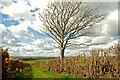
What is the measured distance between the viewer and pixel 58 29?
3806cm

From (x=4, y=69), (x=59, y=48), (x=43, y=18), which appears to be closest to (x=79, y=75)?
(x=4, y=69)

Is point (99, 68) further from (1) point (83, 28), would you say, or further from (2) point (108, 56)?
(1) point (83, 28)

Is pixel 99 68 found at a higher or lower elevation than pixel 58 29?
lower

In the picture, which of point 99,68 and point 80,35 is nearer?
point 99,68

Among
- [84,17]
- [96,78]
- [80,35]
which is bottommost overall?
[96,78]

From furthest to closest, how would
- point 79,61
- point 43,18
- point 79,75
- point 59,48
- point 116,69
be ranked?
point 43,18, point 59,48, point 79,61, point 79,75, point 116,69

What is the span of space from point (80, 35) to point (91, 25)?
6.59 feet

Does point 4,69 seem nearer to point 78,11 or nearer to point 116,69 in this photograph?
point 116,69

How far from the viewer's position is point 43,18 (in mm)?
40375

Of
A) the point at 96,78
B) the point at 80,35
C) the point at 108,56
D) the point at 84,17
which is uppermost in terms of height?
the point at 84,17

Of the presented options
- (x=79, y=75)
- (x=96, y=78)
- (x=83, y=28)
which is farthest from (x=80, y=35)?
(x=96, y=78)

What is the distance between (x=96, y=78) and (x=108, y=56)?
6.66 ft

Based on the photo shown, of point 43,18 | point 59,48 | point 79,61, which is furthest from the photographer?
Result: point 43,18

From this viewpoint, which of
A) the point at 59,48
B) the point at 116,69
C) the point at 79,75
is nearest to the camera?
the point at 116,69
